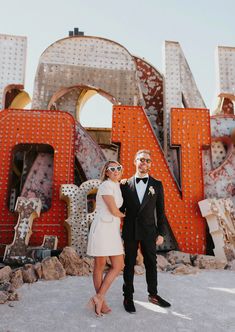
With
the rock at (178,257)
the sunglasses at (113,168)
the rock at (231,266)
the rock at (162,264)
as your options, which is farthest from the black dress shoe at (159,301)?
the rock at (231,266)

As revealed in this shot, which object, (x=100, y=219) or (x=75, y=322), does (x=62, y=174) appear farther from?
(x=75, y=322)

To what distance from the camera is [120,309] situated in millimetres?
2848

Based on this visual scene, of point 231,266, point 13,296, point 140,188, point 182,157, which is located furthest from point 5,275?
point 182,157

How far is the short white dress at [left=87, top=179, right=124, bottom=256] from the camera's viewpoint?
2760 millimetres

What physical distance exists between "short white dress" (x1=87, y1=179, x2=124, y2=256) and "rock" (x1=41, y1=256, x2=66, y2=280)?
4.55 ft

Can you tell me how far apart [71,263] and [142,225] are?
5.64 ft

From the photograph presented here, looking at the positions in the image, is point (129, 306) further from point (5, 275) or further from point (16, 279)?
point (5, 275)

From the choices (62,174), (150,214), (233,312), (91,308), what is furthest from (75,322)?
(62,174)

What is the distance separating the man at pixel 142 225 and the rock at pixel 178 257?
2110 mm

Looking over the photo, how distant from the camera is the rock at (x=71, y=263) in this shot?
419 centimetres

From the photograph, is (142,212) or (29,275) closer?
(142,212)

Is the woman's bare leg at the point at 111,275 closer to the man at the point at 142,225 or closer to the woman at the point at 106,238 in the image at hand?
the woman at the point at 106,238

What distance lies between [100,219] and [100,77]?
5.06 metres

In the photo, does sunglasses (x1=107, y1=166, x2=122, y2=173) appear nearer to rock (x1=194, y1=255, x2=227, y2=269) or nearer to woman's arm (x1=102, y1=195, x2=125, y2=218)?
woman's arm (x1=102, y1=195, x2=125, y2=218)
